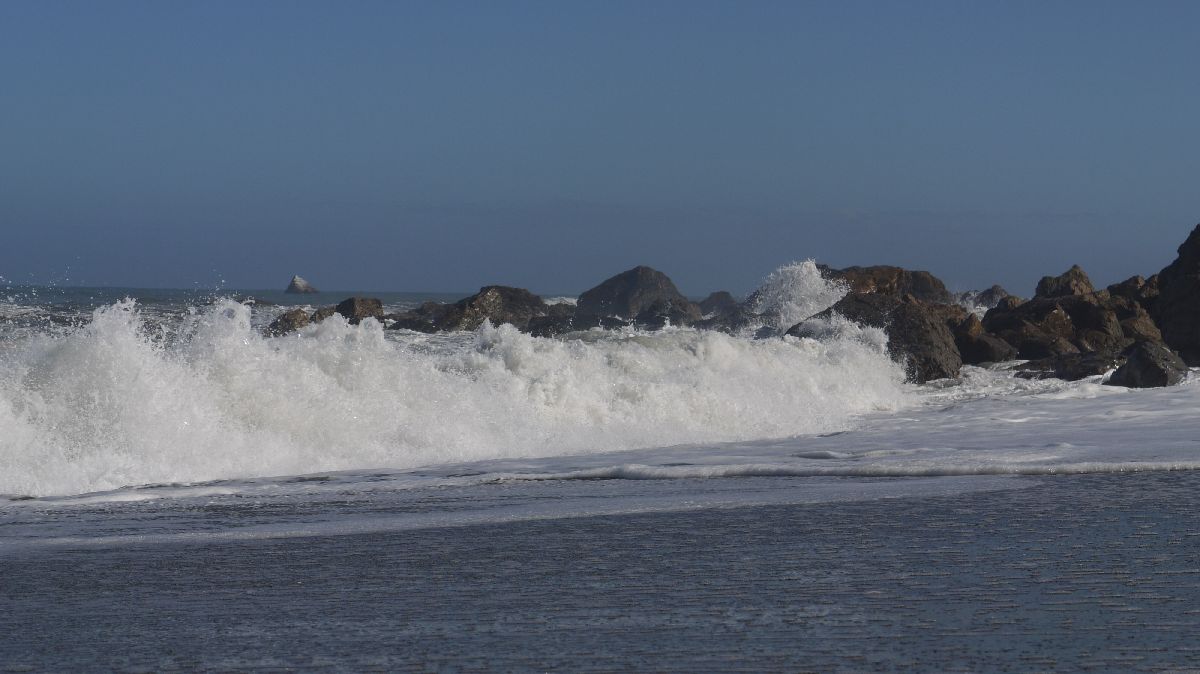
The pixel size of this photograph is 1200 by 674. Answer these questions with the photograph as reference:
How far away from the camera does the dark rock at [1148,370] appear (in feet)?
60.8

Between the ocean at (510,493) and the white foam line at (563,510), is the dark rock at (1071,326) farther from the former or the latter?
the white foam line at (563,510)

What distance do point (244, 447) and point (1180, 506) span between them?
7.46 m

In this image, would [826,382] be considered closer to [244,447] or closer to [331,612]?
[244,447]

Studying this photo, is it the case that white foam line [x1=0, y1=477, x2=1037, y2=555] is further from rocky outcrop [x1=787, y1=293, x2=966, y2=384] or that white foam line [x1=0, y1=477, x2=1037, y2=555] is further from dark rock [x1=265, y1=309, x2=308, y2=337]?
dark rock [x1=265, y1=309, x2=308, y2=337]

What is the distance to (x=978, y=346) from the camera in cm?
2358

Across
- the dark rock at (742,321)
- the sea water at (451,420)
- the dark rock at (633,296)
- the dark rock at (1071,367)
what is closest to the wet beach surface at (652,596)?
the sea water at (451,420)

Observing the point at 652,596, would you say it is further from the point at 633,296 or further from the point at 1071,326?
the point at 633,296

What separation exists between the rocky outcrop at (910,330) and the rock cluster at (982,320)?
21 mm

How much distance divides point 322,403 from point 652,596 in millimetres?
7274

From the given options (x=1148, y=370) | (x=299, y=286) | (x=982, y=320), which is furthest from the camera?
(x=299, y=286)

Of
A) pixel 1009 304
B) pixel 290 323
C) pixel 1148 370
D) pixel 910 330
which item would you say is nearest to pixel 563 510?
pixel 1148 370

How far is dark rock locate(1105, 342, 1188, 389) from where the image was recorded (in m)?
18.5

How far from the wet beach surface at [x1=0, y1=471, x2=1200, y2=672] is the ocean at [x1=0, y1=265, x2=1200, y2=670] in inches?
0.9

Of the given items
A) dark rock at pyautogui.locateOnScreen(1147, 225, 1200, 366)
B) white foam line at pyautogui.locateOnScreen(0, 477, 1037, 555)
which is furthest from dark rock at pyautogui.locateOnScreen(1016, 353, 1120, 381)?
white foam line at pyautogui.locateOnScreen(0, 477, 1037, 555)
